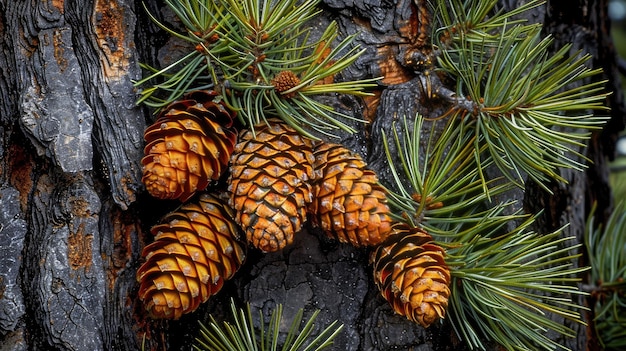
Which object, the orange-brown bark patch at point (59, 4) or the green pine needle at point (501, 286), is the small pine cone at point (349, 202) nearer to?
the green pine needle at point (501, 286)

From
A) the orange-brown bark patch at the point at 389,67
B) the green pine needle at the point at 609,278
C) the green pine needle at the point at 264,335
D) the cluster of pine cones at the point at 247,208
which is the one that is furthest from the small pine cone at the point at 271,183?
the green pine needle at the point at 609,278

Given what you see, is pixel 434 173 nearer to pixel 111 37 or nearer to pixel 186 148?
pixel 186 148

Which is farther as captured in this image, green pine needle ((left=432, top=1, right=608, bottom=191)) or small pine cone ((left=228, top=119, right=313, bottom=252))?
green pine needle ((left=432, top=1, right=608, bottom=191))

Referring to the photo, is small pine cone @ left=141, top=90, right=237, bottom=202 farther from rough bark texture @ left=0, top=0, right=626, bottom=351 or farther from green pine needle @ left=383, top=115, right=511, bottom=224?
green pine needle @ left=383, top=115, right=511, bottom=224

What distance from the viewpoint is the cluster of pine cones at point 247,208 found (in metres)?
0.89

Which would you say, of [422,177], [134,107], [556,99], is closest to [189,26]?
[134,107]

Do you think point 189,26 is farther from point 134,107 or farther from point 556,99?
point 556,99

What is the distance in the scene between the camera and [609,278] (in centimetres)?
149

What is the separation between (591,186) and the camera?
5.02 feet

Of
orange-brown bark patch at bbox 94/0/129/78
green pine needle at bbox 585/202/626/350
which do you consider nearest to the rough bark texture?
orange-brown bark patch at bbox 94/0/129/78

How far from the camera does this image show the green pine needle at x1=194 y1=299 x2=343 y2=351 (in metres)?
0.91

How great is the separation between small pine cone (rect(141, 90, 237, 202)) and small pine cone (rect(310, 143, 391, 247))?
0.15 meters

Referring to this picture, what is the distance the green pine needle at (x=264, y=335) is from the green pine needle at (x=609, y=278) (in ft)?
2.57

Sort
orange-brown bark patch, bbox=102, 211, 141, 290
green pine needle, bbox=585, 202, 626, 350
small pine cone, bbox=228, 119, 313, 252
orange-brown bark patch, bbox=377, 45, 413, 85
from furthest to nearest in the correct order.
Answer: green pine needle, bbox=585, 202, 626, 350 → orange-brown bark patch, bbox=377, 45, 413, 85 → orange-brown bark patch, bbox=102, 211, 141, 290 → small pine cone, bbox=228, 119, 313, 252
